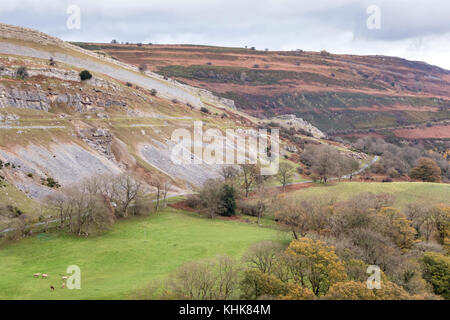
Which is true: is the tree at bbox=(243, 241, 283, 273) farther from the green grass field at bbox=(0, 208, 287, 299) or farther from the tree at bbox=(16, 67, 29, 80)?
the tree at bbox=(16, 67, 29, 80)

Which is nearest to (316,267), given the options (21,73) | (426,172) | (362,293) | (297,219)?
(362,293)

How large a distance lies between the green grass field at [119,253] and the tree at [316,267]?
33.0 ft

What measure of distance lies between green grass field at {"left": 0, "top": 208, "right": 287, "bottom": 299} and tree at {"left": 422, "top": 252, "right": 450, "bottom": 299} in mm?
18612

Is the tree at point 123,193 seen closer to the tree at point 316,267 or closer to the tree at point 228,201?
the tree at point 228,201

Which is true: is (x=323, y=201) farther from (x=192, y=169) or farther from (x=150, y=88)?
(x=150, y=88)

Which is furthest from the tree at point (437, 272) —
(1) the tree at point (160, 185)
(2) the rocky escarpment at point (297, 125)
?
(2) the rocky escarpment at point (297, 125)

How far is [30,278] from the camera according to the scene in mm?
35344

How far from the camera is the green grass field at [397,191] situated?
73188 mm

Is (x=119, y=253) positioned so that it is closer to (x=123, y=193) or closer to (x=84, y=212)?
(x=84, y=212)

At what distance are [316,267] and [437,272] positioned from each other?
14288 mm

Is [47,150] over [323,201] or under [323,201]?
over

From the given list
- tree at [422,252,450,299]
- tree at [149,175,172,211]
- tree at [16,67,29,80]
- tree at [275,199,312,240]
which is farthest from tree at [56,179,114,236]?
tree at [16,67,29,80]
